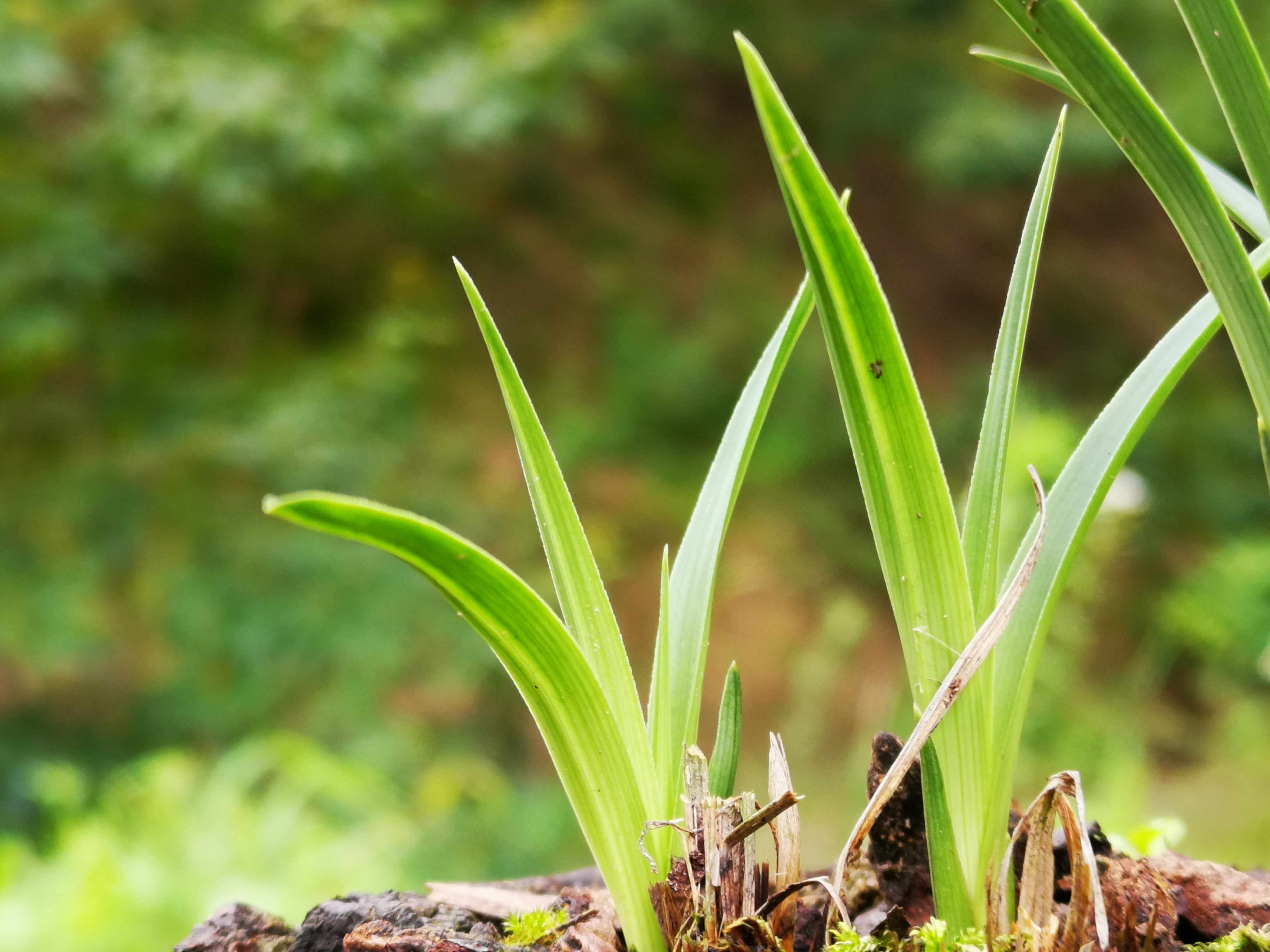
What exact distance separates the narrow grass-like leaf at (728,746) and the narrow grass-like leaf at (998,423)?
0.12 m

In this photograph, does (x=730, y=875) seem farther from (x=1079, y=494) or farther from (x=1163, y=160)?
(x=1163, y=160)

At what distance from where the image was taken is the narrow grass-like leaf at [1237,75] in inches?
13.8

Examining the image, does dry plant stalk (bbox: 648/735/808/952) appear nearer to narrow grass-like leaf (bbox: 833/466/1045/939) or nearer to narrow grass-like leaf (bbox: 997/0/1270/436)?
narrow grass-like leaf (bbox: 833/466/1045/939)

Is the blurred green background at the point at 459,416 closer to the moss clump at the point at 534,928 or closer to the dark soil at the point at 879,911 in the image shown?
the dark soil at the point at 879,911

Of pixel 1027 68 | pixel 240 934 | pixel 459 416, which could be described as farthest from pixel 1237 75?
pixel 459 416

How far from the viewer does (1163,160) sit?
0.36m

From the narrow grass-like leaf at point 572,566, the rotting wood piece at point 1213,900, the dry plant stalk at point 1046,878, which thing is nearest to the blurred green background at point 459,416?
the rotting wood piece at point 1213,900

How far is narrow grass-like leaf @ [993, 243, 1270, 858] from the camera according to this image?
417mm

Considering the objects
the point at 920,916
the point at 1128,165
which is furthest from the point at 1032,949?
the point at 1128,165

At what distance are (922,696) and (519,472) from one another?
2808mm

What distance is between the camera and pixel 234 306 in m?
2.83

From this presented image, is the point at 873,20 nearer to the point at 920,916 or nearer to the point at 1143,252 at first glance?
the point at 1143,252

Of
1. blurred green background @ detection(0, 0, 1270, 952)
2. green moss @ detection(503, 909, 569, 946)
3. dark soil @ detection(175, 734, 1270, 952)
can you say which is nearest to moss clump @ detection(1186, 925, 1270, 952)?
dark soil @ detection(175, 734, 1270, 952)

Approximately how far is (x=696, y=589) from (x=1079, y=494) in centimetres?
19
